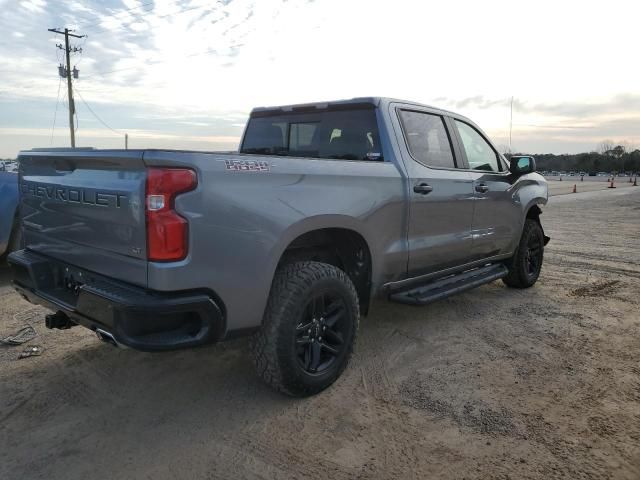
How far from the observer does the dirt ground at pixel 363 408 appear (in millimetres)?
2598

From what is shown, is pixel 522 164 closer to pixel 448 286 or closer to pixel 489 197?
pixel 489 197

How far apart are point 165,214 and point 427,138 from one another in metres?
2.63

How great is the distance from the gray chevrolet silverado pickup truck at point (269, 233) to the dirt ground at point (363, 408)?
1.28ft

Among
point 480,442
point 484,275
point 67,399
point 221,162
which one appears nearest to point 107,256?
point 221,162

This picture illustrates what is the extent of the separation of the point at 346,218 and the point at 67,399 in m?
2.08

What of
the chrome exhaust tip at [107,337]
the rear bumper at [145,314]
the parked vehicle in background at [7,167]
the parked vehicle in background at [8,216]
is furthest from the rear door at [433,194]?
the parked vehicle in background at [7,167]

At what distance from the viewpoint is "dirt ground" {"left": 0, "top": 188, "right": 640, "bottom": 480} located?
2598 millimetres

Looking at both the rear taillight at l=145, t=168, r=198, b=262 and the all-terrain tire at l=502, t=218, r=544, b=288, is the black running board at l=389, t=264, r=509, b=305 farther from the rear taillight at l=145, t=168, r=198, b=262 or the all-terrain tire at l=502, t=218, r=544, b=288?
the rear taillight at l=145, t=168, r=198, b=262

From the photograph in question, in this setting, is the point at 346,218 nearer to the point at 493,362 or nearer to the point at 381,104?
the point at 381,104

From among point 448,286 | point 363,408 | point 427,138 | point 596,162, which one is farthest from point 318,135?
point 596,162

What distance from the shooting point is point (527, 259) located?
19.8 ft

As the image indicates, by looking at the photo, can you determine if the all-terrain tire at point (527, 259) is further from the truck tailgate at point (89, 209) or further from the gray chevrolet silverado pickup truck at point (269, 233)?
the truck tailgate at point (89, 209)

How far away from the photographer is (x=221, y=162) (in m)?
2.67

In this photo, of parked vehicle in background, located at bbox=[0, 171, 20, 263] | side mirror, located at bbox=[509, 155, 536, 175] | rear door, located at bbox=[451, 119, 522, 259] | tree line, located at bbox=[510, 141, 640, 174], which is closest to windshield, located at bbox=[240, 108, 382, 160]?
rear door, located at bbox=[451, 119, 522, 259]
